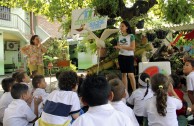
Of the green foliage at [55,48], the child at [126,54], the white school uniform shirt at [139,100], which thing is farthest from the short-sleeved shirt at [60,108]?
the green foliage at [55,48]

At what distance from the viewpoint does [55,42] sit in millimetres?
20719

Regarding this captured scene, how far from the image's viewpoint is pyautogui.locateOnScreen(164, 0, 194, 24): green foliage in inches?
275

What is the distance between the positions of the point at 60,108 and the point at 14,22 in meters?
18.4

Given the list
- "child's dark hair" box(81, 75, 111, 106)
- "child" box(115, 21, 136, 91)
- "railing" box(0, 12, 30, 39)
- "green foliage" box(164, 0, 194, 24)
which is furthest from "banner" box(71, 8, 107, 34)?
"railing" box(0, 12, 30, 39)

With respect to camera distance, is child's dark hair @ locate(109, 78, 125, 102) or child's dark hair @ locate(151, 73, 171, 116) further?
child's dark hair @ locate(151, 73, 171, 116)

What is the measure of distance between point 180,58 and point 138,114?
4904 millimetres

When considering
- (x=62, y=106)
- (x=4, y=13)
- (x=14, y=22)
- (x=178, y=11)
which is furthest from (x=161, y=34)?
(x=14, y=22)

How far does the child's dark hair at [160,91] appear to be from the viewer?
3172 mm

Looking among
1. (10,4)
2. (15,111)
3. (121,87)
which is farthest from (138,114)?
(10,4)

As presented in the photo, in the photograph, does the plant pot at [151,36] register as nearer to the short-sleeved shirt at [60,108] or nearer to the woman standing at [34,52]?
Answer: the woman standing at [34,52]

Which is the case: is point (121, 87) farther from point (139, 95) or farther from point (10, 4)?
point (10, 4)

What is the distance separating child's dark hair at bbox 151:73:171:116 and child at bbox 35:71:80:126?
925 mm

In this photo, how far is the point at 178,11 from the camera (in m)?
6.99

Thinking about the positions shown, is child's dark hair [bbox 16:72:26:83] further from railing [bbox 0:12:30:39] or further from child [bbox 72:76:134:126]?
railing [bbox 0:12:30:39]
